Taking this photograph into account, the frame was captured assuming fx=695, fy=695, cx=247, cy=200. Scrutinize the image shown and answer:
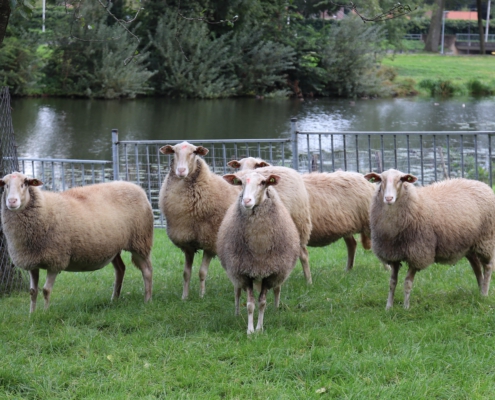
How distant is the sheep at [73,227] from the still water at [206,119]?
42.0 ft

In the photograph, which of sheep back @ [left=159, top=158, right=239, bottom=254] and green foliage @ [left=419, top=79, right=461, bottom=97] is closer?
sheep back @ [left=159, top=158, right=239, bottom=254]

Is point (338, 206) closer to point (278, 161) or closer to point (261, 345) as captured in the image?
point (261, 345)

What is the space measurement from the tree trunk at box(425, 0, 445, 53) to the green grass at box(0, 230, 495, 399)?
4661 cm

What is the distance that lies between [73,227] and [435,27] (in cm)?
5059

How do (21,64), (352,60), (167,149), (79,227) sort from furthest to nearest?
(352,60) → (21,64) → (167,149) → (79,227)

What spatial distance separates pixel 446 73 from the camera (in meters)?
40.8

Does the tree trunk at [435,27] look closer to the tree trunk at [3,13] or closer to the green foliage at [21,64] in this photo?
the green foliage at [21,64]

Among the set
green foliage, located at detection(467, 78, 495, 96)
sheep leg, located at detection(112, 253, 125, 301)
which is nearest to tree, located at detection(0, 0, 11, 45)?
sheep leg, located at detection(112, 253, 125, 301)

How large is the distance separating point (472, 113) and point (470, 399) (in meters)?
26.6

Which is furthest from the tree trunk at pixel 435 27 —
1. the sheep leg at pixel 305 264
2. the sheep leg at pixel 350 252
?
the sheep leg at pixel 305 264

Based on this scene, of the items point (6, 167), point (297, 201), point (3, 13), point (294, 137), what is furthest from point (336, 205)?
point (3, 13)

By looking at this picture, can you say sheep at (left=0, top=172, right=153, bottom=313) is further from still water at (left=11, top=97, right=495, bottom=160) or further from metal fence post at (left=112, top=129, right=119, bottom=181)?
still water at (left=11, top=97, right=495, bottom=160)

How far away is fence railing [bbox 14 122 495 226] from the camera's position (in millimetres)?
9961

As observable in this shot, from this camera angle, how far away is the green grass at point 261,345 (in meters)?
4.42
